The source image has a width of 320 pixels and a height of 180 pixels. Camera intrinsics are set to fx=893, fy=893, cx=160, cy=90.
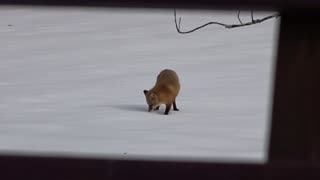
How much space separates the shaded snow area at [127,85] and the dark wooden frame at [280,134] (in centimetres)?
11

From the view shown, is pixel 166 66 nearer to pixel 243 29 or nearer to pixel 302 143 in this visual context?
pixel 243 29

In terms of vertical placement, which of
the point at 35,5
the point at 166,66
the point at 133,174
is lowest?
the point at 166,66

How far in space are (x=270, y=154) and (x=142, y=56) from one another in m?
11.4

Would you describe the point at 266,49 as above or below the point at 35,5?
below

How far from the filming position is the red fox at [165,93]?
7922 mm

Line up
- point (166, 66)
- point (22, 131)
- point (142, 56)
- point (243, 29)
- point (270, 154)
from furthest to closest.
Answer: point (243, 29)
point (142, 56)
point (166, 66)
point (22, 131)
point (270, 154)

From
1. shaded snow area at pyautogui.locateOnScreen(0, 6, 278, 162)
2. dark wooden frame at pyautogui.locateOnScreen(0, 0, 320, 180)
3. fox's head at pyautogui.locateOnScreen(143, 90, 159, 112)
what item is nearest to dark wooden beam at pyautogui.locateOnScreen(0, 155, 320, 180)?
dark wooden frame at pyautogui.locateOnScreen(0, 0, 320, 180)

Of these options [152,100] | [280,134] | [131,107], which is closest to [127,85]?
[131,107]

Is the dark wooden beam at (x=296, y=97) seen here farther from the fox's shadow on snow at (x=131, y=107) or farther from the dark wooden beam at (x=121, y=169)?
the fox's shadow on snow at (x=131, y=107)

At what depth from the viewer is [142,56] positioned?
12.6 metres

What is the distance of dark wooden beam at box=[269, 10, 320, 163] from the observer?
4.07ft

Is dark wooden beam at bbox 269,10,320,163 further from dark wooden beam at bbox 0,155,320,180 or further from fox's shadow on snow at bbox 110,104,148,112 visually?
fox's shadow on snow at bbox 110,104,148,112

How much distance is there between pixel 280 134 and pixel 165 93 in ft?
22.0

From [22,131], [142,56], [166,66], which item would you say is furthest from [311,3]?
[142,56]
